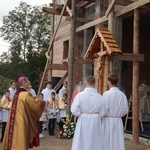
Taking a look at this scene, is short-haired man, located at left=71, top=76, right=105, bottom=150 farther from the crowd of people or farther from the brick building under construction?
the brick building under construction

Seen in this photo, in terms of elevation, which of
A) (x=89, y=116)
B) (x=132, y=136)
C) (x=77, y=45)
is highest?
(x=77, y=45)

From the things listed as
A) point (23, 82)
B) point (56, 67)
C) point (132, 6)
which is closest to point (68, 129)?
point (56, 67)

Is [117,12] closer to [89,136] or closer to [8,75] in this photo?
[89,136]

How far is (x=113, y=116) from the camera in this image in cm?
695

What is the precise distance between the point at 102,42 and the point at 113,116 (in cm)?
244

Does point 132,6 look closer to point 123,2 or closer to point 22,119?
point 123,2

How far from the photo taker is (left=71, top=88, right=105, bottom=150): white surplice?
21.4 ft

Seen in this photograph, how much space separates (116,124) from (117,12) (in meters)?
4.61

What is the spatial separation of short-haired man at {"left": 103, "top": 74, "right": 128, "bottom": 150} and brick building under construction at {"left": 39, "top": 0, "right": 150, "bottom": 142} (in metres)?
1.53

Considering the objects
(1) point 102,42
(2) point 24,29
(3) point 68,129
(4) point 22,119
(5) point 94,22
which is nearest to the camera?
(4) point 22,119

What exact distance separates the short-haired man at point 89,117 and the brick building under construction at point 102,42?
72.6 inches

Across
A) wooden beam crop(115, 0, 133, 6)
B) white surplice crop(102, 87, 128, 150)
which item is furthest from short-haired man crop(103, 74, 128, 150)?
wooden beam crop(115, 0, 133, 6)

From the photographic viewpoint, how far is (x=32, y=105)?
669 cm

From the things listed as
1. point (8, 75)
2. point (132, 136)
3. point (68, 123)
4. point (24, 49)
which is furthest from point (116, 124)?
point (24, 49)
